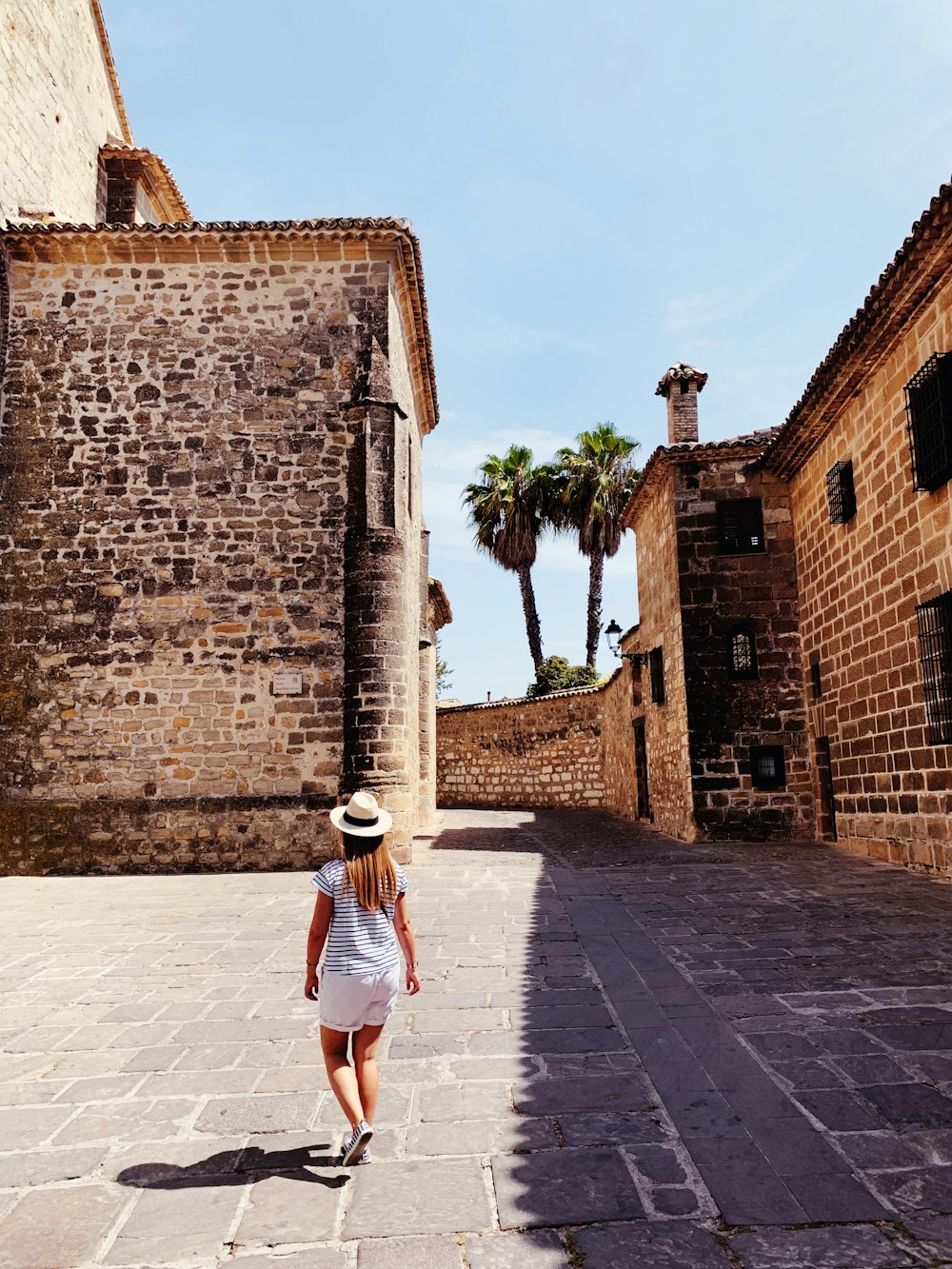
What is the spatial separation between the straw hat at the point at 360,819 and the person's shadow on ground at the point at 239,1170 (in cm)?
113

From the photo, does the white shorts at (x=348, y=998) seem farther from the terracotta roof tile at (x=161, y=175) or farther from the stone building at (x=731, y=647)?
the terracotta roof tile at (x=161, y=175)

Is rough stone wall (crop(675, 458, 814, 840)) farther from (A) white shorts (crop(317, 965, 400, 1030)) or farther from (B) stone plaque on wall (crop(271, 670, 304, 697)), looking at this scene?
(A) white shorts (crop(317, 965, 400, 1030))

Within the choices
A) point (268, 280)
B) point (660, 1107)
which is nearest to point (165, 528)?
point (268, 280)

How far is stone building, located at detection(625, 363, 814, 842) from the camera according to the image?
1365cm

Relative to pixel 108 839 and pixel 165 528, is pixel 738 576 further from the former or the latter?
pixel 108 839

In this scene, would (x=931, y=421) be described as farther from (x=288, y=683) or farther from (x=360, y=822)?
(x=360, y=822)

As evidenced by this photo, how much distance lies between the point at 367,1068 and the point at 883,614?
→ 9237 mm

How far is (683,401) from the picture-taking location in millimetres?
16281

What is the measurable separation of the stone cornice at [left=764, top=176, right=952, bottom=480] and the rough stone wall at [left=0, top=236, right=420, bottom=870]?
578 centimetres

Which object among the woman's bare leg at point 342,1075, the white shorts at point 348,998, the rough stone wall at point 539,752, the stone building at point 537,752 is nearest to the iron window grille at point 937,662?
the white shorts at point 348,998

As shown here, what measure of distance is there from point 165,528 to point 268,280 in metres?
3.74

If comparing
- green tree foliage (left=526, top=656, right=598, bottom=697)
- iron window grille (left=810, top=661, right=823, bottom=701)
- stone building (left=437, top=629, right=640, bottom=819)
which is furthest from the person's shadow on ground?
green tree foliage (left=526, top=656, right=598, bottom=697)

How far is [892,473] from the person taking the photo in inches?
397

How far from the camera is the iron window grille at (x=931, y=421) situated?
869 centimetres
